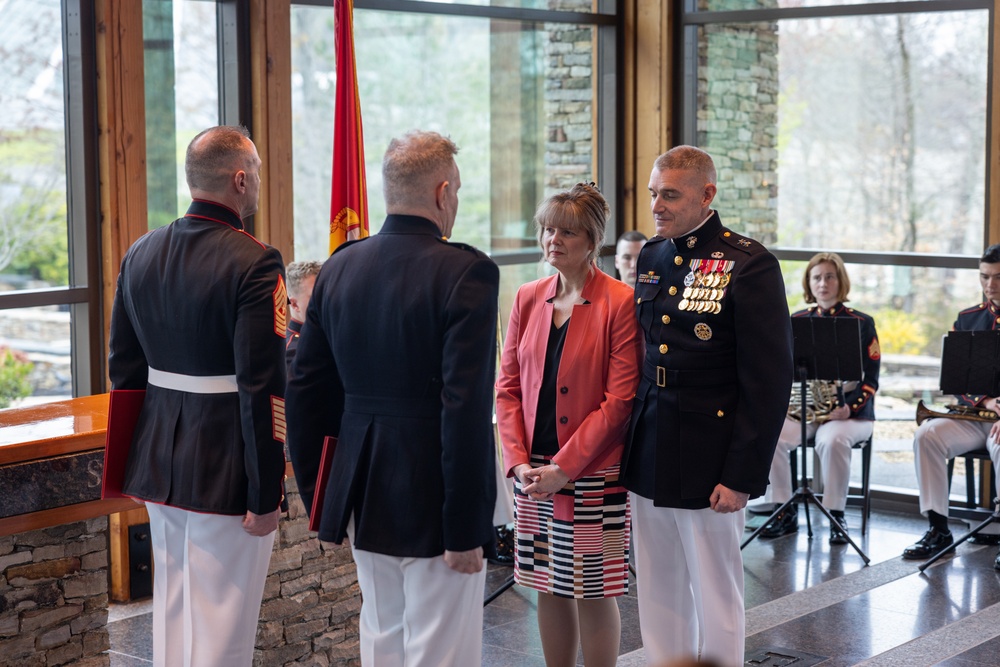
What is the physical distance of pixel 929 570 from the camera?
547 cm

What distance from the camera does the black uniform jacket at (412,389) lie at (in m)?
2.47

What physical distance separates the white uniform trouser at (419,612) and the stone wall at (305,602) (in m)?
1.07

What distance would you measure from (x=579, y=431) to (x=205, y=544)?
106 centimetres

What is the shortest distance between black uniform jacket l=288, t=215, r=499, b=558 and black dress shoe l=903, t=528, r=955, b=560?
3.72 meters

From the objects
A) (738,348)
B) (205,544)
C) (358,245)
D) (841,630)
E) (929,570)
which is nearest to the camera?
(358,245)

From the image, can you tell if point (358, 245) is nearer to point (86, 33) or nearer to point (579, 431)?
point (579, 431)

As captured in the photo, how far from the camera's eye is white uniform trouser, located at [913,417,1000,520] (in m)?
5.89

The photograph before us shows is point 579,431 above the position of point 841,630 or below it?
above

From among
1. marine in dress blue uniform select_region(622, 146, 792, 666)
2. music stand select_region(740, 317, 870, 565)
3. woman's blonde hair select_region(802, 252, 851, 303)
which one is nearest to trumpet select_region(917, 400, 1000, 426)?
music stand select_region(740, 317, 870, 565)

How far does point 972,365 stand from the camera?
5.62 m

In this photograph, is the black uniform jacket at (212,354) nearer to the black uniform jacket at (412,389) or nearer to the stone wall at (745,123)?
the black uniform jacket at (412,389)

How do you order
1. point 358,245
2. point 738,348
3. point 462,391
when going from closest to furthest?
point 462,391 < point 358,245 < point 738,348

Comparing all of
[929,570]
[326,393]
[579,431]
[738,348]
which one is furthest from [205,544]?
[929,570]

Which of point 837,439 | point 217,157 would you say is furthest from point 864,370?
point 217,157
